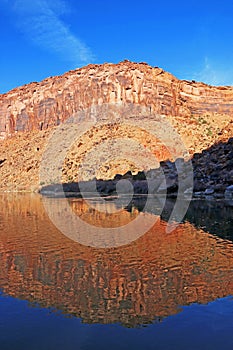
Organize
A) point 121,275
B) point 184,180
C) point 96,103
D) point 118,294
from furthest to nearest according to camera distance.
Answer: point 96,103
point 184,180
point 121,275
point 118,294

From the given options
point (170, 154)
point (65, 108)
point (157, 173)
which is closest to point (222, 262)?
point (157, 173)

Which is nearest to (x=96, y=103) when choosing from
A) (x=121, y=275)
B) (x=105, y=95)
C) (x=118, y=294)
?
(x=105, y=95)

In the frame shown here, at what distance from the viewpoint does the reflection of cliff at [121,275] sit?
8.67 metres

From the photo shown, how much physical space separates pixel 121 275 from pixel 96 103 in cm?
8880

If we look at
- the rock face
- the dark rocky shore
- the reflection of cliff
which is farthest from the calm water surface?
the rock face

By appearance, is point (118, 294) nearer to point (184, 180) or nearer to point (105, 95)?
point (184, 180)

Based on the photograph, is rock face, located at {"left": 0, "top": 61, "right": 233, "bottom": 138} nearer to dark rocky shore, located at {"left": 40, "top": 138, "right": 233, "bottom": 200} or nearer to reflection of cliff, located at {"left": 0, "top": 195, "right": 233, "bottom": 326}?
dark rocky shore, located at {"left": 40, "top": 138, "right": 233, "bottom": 200}

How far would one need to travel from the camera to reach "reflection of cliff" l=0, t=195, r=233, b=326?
8.67 m

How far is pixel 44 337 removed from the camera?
7.11m

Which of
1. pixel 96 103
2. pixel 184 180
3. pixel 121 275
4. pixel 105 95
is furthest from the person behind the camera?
pixel 96 103

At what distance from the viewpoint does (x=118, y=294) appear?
9.41 m

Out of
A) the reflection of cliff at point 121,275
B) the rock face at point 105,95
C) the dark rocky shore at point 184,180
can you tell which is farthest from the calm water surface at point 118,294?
the rock face at point 105,95

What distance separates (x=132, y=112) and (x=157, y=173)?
127 feet

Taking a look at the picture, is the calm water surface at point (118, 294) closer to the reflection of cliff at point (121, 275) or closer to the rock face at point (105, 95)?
the reflection of cliff at point (121, 275)
